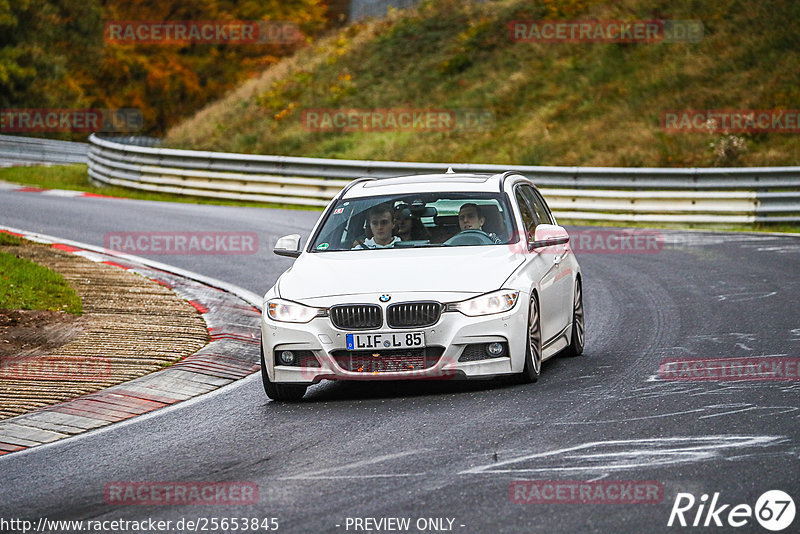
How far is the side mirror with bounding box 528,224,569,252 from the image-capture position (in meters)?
9.48

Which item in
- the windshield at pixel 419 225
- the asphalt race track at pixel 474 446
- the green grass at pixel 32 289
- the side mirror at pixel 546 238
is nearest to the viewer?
the asphalt race track at pixel 474 446

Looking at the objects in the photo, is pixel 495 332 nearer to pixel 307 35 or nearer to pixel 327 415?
pixel 327 415

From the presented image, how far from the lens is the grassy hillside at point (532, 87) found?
1152 inches

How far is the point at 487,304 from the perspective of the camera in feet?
27.9

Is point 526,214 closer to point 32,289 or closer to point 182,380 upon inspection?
point 182,380

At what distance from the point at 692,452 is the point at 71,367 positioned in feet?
18.3

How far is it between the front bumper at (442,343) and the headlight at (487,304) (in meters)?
0.04

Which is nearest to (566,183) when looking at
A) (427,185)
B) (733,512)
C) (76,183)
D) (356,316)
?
(427,185)

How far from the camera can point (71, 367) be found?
1002 centimetres

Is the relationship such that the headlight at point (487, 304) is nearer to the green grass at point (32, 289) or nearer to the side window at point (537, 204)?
the side window at point (537, 204)

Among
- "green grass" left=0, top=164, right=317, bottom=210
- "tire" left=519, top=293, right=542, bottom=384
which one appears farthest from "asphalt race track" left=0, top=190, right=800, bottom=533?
"green grass" left=0, top=164, right=317, bottom=210

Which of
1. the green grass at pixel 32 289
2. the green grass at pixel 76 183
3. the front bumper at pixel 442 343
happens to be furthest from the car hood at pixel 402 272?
the green grass at pixel 76 183

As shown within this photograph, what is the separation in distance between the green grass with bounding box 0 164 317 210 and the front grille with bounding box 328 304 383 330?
1731 cm

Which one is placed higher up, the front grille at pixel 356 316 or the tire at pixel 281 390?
the front grille at pixel 356 316
